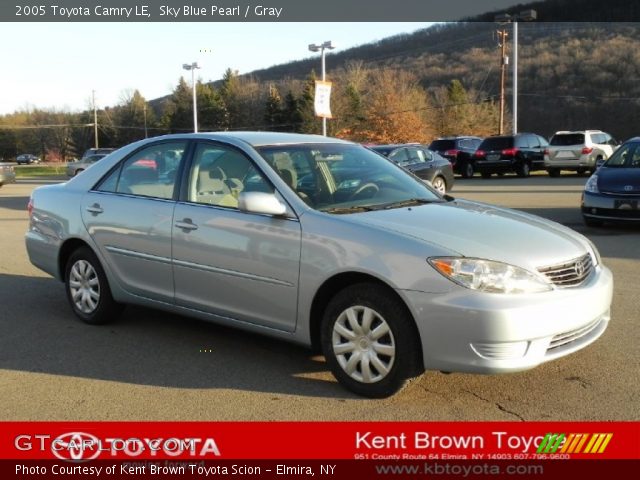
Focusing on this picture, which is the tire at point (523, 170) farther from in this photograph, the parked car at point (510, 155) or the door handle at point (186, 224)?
the door handle at point (186, 224)

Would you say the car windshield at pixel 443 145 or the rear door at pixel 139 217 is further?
the car windshield at pixel 443 145

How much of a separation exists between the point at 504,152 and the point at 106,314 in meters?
23.3

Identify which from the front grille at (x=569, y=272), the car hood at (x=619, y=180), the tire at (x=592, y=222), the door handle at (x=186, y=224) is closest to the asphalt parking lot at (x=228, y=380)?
the front grille at (x=569, y=272)

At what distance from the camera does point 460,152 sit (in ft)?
93.0

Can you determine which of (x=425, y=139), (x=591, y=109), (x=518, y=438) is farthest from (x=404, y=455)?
(x=591, y=109)

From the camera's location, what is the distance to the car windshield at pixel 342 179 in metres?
4.70

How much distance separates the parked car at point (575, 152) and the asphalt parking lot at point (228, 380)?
20.5 meters

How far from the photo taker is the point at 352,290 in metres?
4.15

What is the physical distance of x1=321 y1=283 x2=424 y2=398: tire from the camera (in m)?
3.96

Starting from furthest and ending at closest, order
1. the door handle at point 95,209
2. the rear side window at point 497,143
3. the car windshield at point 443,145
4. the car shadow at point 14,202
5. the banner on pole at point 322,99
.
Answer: the car windshield at point 443,145, the rear side window at point 497,143, the banner on pole at point 322,99, the car shadow at point 14,202, the door handle at point 95,209

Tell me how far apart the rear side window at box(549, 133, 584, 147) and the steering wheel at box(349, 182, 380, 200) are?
74.8ft

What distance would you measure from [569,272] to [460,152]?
24914 mm

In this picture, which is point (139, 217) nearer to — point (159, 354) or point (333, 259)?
point (159, 354)

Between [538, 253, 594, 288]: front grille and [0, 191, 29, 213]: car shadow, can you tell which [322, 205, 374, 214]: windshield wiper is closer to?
[538, 253, 594, 288]: front grille
